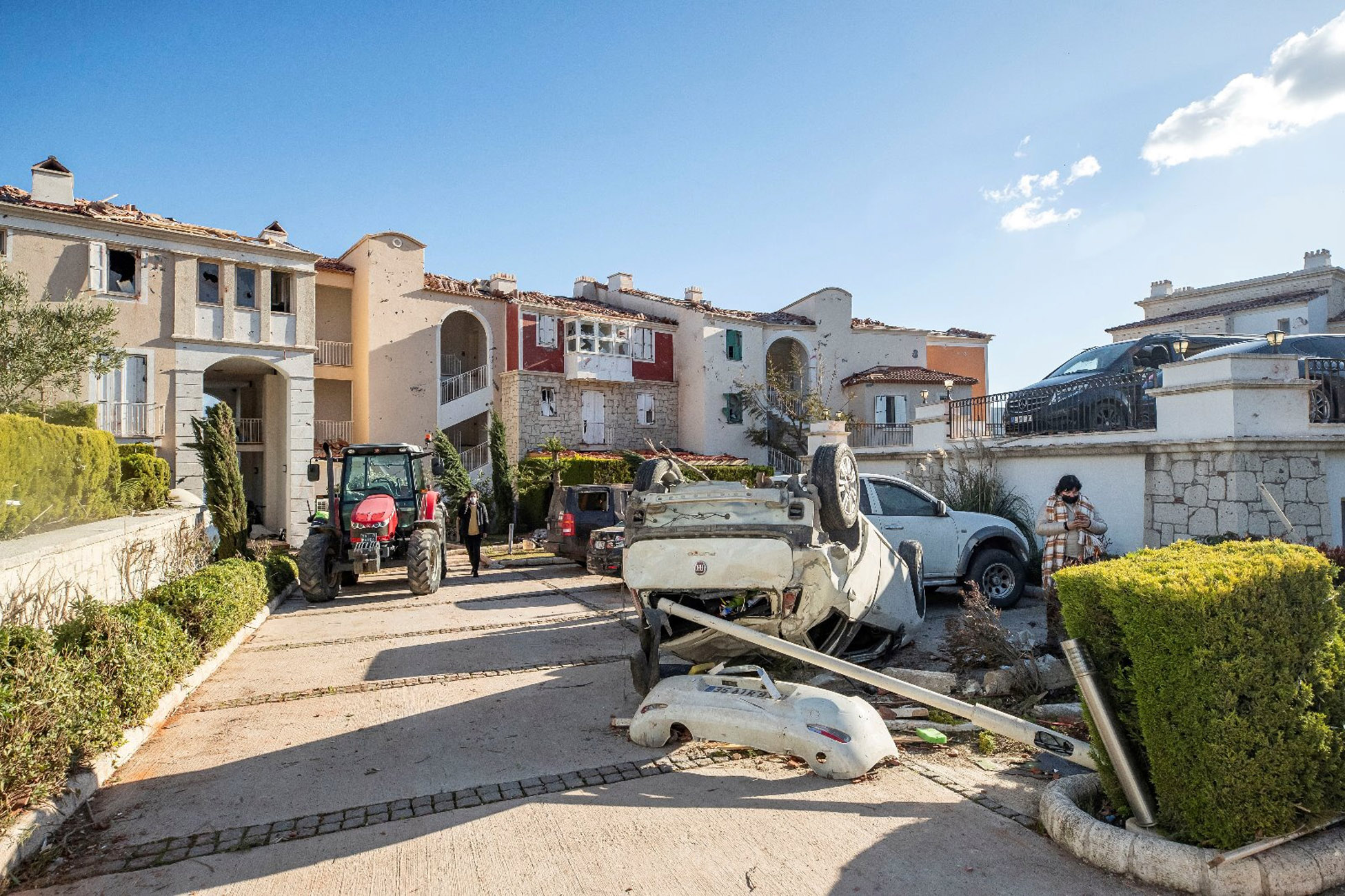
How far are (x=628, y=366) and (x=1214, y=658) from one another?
1136 inches

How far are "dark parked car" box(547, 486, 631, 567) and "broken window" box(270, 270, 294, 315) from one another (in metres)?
13.7

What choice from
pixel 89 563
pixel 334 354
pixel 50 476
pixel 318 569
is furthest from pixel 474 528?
pixel 334 354

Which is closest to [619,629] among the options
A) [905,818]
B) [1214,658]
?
[905,818]

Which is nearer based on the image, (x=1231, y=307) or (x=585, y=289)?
(x=1231, y=307)

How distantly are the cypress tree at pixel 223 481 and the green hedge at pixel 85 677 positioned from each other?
6406 millimetres

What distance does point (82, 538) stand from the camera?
7.50 metres

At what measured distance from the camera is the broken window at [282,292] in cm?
2372

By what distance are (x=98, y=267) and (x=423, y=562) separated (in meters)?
14.7

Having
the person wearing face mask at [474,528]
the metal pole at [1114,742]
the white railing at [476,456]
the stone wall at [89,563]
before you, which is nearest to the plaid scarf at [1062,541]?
the metal pole at [1114,742]

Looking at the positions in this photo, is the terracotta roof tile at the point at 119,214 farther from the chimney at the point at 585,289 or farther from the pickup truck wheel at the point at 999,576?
the pickup truck wheel at the point at 999,576

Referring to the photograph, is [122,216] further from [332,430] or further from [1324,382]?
[1324,382]

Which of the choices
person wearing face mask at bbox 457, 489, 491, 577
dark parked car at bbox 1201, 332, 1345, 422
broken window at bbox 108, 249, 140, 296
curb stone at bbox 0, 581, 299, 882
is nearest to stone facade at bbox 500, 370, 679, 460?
broken window at bbox 108, 249, 140, 296

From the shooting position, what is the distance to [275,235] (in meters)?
24.3

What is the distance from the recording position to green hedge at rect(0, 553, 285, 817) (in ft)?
13.4
